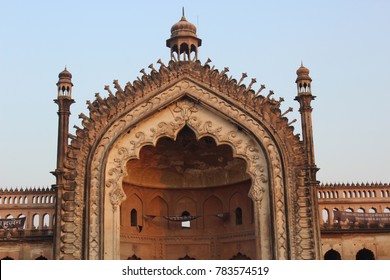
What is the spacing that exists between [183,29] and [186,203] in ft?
29.6

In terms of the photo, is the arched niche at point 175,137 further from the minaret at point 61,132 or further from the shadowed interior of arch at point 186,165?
the minaret at point 61,132

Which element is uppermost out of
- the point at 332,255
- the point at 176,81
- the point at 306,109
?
the point at 176,81

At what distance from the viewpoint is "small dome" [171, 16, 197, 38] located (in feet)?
96.2

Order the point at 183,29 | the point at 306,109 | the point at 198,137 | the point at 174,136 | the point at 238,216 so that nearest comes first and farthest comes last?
the point at 174,136 < the point at 198,137 < the point at 306,109 < the point at 238,216 < the point at 183,29

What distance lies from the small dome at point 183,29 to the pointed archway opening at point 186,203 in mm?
5831

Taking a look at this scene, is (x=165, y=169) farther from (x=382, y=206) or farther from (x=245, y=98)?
(x=382, y=206)

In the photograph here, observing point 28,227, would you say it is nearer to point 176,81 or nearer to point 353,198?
point 176,81

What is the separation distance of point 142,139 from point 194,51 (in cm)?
674

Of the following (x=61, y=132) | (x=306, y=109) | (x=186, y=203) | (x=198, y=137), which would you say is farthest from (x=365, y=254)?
(x=61, y=132)

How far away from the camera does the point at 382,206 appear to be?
89.2 feet

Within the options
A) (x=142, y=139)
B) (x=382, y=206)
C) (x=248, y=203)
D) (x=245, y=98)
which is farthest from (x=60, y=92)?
(x=382, y=206)

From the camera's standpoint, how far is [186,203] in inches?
1166

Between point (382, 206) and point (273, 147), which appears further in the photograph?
point (382, 206)

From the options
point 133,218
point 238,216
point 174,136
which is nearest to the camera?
point 174,136
